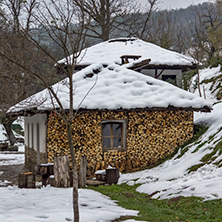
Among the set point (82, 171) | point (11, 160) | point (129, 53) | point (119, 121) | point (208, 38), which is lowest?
point (11, 160)

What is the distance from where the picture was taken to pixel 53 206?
698cm

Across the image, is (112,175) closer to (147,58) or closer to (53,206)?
(53,206)

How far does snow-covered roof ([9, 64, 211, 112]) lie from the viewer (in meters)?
12.8

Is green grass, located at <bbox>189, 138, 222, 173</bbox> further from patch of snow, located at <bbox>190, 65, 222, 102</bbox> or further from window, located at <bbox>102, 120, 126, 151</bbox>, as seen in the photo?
patch of snow, located at <bbox>190, 65, 222, 102</bbox>

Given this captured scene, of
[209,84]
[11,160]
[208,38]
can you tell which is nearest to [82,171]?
[11,160]

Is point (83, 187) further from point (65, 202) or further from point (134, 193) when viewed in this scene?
point (65, 202)

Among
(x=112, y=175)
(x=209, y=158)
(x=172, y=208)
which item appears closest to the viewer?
(x=172, y=208)

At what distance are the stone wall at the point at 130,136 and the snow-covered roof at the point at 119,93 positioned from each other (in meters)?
0.51

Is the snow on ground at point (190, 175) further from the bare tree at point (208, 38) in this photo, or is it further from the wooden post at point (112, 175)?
the bare tree at point (208, 38)

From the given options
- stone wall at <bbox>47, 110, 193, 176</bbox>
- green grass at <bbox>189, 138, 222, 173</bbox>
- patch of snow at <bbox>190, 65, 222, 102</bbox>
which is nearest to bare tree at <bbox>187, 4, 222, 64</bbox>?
patch of snow at <bbox>190, 65, 222, 102</bbox>

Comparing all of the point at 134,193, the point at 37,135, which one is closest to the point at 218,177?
the point at 134,193

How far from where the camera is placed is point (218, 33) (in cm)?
3206

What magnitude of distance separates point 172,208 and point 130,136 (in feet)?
20.2

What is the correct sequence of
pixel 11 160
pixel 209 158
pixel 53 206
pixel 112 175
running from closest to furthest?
pixel 53 206 → pixel 209 158 → pixel 112 175 → pixel 11 160
